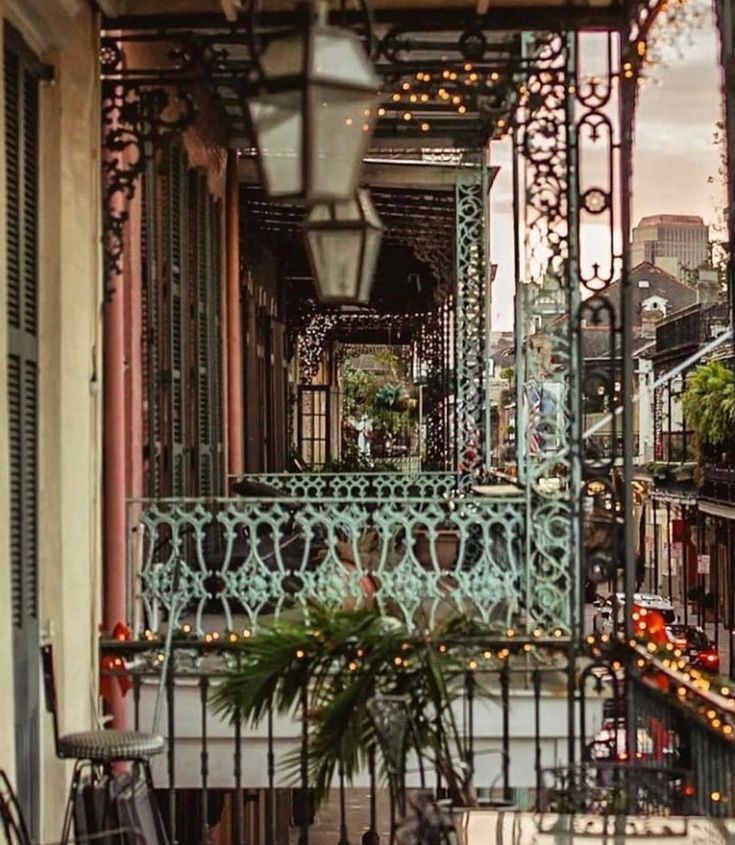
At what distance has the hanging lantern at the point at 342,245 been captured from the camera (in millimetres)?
4680

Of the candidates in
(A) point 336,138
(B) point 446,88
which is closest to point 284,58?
(A) point 336,138

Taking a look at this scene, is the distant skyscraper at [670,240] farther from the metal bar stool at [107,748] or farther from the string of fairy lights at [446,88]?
the metal bar stool at [107,748]

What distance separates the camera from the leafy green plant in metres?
32.7

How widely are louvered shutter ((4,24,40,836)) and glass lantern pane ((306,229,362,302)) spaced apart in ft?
7.04

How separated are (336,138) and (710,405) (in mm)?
30488

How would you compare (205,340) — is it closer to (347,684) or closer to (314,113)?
(347,684)

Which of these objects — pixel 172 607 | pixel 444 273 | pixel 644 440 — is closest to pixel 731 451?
pixel 444 273

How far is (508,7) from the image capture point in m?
8.10

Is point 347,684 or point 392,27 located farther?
point 392,27

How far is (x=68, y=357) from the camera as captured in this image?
24.5 feet

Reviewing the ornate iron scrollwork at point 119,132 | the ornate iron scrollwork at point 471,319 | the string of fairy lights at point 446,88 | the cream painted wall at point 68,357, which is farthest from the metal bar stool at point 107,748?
the ornate iron scrollwork at point 471,319

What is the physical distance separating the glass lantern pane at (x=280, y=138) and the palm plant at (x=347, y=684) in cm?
199

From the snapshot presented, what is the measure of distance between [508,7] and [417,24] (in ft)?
1.63

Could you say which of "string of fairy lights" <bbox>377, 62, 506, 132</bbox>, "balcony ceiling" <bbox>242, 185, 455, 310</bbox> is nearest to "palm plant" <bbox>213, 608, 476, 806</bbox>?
"string of fairy lights" <bbox>377, 62, 506, 132</bbox>
